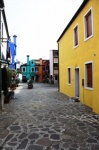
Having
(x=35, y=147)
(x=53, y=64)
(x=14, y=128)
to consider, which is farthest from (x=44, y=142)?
(x=53, y=64)

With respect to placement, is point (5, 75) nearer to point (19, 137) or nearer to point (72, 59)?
point (72, 59)

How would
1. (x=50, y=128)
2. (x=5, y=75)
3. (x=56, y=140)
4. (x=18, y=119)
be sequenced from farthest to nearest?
(x=5, y=75)
(x=18, y=119)
(x=50, y=128)
(x=56, y=140)

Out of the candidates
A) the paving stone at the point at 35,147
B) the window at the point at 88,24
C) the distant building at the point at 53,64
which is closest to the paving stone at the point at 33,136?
the paving stone at the point at 35,147

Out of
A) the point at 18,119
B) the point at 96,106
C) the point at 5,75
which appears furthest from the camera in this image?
the point at 5,75

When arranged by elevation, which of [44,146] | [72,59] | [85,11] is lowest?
[44,146]

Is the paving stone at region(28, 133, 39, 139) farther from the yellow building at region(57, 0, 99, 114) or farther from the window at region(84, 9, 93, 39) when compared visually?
the window at region(84, 9, 93, 39)

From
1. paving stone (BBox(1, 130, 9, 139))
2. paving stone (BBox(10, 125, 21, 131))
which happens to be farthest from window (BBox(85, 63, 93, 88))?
paving stone (BBox(1, 130, 9, 139))

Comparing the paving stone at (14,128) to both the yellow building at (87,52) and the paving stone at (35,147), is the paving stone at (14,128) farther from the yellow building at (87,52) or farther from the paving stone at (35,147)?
the yellow building at (87,52)

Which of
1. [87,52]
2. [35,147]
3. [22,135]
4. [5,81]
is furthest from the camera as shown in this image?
[5,81]

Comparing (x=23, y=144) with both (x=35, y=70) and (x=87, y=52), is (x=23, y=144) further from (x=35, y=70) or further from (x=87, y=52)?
(x=35, y=70)

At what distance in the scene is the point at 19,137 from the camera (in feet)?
20.1

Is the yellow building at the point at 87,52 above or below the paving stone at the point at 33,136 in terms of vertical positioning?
above

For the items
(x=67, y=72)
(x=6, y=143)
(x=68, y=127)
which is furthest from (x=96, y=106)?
(x=67, y=72)

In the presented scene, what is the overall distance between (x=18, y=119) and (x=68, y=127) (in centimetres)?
242
